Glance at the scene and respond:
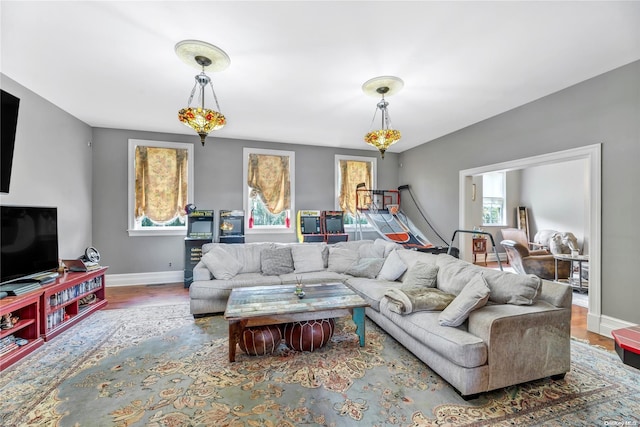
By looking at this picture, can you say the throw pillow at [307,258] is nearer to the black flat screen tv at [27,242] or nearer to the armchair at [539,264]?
the black flat screen tv at [27,242]

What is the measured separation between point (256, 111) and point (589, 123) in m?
4.23

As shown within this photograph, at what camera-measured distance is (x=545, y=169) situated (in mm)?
7332

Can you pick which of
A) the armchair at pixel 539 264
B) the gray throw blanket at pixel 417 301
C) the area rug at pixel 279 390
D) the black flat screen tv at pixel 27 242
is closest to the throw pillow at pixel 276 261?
the area rug at pixel 279 390

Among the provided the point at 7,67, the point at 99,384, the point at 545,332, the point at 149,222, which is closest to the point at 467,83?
the point at 545,332

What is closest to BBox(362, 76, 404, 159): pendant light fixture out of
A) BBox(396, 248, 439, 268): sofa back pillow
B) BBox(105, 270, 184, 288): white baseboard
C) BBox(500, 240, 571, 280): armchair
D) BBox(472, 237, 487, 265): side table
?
BBox(396, 248, 439, 268): sofa back pillow

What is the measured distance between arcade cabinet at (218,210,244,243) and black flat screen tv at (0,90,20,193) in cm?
273

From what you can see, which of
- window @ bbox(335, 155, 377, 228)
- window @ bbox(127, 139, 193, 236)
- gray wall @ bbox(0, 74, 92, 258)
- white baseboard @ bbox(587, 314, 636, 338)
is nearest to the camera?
white baseboard @ bbox(587, 314, 636, 338)

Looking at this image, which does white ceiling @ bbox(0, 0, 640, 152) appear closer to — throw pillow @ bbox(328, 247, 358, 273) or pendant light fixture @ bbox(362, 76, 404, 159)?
pendant light fixture @ bbox(362, 76, 404, 159)

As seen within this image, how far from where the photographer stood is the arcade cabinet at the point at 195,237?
188 inches

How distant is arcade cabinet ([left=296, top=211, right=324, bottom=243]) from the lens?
5.66 meters

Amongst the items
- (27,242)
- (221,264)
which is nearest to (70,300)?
(27,242)

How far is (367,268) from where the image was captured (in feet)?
12.4

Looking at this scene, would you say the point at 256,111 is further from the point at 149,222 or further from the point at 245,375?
the point at 245,375

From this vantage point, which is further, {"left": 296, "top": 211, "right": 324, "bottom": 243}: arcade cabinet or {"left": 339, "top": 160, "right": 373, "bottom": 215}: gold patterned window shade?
{"left": 339, "top": 160, "right": 373, "bottom": 215}: gold patterned window shade
